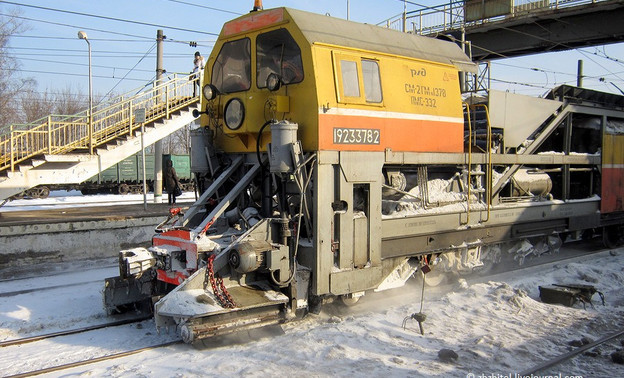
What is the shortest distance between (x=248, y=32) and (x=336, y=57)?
1.52 meters

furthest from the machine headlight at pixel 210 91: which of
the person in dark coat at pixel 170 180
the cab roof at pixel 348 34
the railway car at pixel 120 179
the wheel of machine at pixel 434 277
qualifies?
the railway car at pixel 120 179

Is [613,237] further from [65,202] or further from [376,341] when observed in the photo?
[65,202]

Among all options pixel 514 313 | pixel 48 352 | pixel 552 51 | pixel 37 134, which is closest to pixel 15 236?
pixel 37 134

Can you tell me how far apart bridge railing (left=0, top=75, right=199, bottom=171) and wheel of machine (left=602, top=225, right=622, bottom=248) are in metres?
13.8

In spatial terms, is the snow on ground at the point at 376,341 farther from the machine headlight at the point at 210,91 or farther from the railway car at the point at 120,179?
the railway car at the point at 120,179

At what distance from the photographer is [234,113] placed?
25.0ft

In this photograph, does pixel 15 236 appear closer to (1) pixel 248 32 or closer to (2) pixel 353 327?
(1) pixel 248 32

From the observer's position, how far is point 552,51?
2205 cm

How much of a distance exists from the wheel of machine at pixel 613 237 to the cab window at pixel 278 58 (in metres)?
10.2

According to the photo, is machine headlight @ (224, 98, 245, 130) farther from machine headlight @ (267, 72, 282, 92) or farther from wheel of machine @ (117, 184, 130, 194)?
wheel of machine @ (117, 184, 130, 194)

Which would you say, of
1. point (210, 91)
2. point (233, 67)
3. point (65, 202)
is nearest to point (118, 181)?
point (65, 202)

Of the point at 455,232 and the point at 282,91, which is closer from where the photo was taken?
the point at 282,91

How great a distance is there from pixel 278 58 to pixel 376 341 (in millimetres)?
4086

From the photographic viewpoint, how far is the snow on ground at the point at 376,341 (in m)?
5.27
